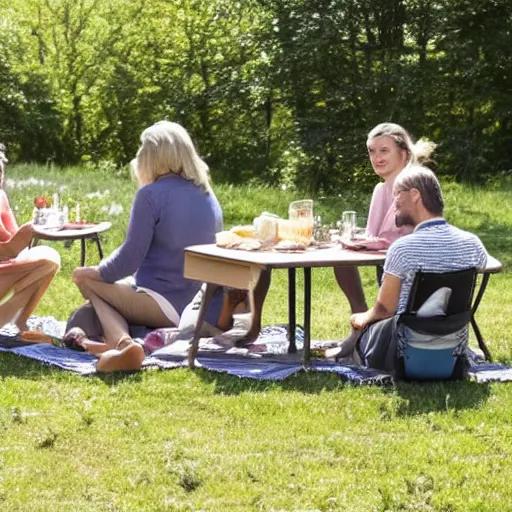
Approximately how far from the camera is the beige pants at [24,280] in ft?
24.5

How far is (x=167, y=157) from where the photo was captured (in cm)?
720

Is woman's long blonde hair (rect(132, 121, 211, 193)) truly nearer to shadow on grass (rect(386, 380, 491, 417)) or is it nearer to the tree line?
shadow on grass (rect(386, 380, 491, 417))

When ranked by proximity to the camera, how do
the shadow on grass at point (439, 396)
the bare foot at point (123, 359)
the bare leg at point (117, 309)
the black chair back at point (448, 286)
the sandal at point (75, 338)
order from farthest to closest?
the sandal at point (75, 338)
the bare leg at point (117, 309)
the bare foot at point (123, 359)
the black chair back at point (448, 286)
the shadow on grass at point (439, 396)

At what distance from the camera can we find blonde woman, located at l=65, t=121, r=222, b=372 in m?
7.18

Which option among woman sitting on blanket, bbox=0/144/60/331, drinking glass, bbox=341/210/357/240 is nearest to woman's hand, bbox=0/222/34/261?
woman sitting on blanket, bbox=0/144/60/331

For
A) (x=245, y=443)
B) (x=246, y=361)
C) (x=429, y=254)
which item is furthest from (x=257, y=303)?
(x=245, y=443)

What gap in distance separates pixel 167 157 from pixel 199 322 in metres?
0.97

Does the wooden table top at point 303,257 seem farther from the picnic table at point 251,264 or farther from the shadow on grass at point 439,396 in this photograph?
the shadow on grass at point 439,396

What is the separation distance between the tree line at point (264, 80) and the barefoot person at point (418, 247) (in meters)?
12.8

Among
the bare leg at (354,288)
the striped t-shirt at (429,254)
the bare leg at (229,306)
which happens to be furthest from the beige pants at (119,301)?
the striped t-shirt at (429,254)

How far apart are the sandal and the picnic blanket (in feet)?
0.33

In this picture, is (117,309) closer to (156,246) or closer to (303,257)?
(156,246)

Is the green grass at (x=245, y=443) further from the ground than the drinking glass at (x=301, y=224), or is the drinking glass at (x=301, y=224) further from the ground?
the drinking glass at (x=301, y=224)

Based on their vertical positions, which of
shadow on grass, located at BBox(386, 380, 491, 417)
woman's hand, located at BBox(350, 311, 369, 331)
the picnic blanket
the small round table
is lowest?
the picnic blanket
